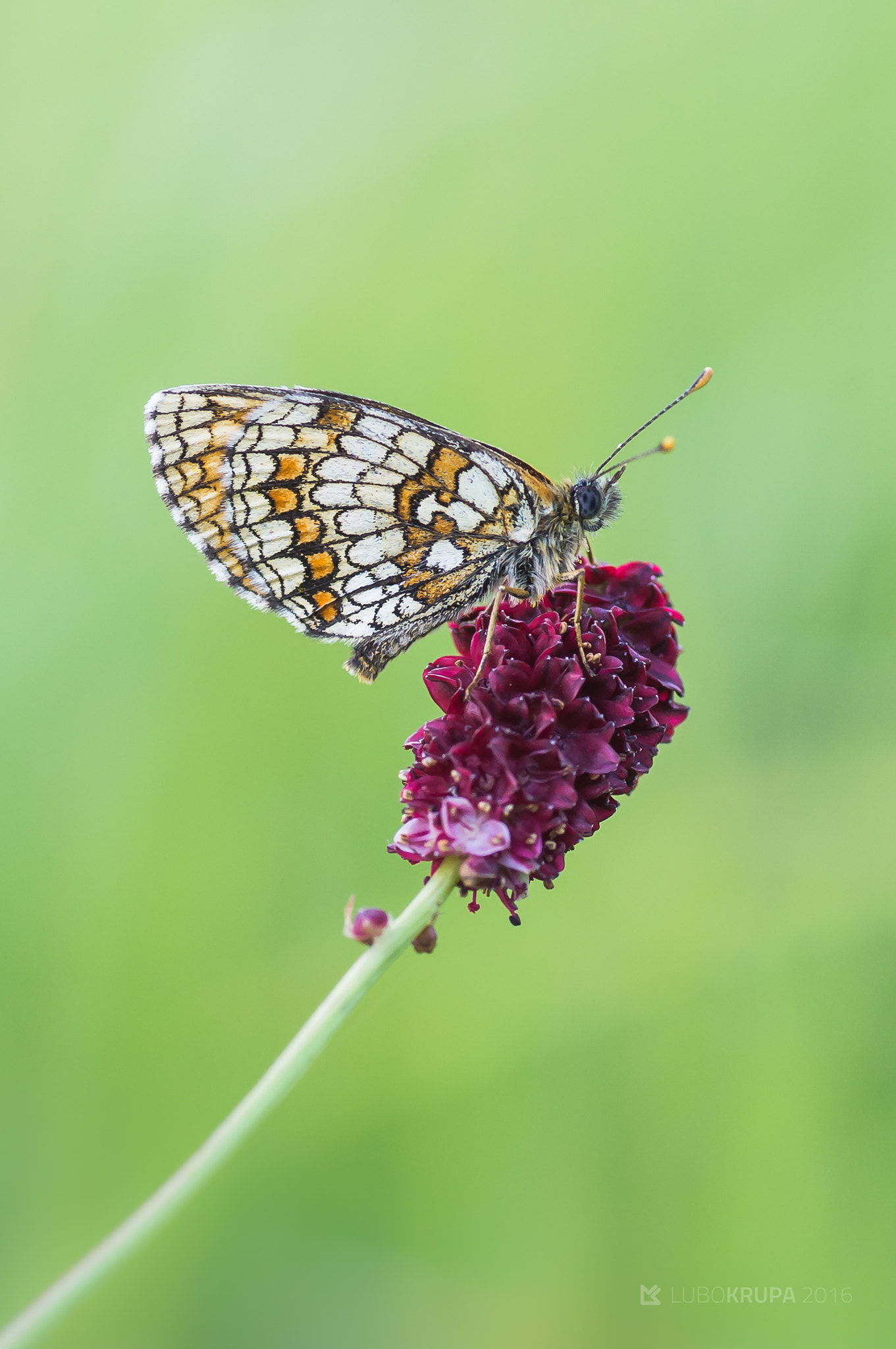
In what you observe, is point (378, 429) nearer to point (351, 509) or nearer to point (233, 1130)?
point (351, 509)

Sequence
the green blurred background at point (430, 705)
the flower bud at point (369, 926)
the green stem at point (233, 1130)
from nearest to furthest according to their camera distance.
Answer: the green stem at point (233, 1130) < the flower bud at point (369, 926) < the green blurred background at point (430, 705)

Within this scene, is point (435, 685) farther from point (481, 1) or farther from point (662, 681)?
point (481, 1)

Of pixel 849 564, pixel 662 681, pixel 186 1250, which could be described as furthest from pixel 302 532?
pixel 186 1250

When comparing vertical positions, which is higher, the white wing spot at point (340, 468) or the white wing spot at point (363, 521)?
the white wing spot at point (340, 468)

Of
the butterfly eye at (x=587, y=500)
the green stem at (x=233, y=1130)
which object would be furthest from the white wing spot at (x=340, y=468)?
the green stem at (x=233, y=1130)

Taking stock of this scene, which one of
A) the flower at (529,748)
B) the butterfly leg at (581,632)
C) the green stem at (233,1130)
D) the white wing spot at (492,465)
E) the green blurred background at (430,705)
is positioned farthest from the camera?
the green blurred background at (430,705)

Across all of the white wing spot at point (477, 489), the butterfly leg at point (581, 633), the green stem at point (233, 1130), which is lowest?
the green stem at point (233, 1130)

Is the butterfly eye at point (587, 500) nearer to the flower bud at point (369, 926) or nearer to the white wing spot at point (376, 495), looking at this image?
the white wing spot at point (376, 495)
